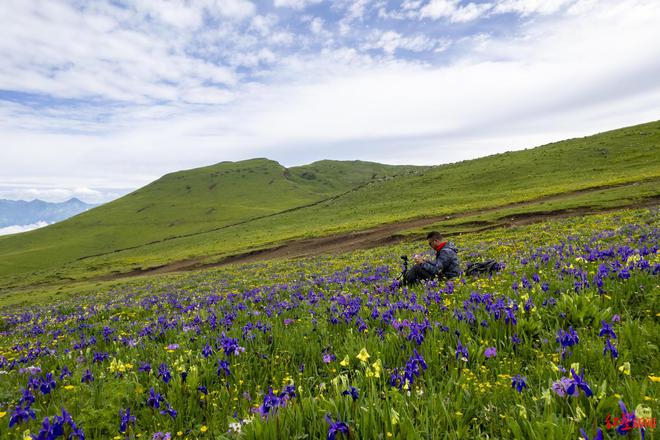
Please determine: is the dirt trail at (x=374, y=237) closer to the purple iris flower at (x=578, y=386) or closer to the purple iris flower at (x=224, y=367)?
the purple iris flower at (x=224, y=367)

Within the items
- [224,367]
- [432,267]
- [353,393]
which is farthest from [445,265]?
[353,393]

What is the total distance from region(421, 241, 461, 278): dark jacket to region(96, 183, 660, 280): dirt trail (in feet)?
76.4

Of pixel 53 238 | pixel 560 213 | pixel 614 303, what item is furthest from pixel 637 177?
pixel 53 238

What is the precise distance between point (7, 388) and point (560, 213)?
122 feet

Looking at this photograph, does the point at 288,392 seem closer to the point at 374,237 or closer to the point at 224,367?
the point at 224,367

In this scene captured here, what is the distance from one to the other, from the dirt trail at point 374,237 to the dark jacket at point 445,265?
2330cm

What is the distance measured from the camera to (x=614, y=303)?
17.4 ft

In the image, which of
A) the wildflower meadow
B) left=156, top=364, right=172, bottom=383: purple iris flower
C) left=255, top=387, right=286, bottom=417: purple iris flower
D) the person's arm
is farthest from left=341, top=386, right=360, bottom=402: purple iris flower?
the person's arm

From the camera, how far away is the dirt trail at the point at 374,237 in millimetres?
32531

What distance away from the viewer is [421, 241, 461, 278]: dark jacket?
10.1 meters

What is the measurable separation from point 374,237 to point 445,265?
3021cm

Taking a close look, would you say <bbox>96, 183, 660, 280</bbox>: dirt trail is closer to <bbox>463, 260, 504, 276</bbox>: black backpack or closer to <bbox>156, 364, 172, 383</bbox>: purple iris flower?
<bbox>463, 260, 504, 276</bbox>: black backpack

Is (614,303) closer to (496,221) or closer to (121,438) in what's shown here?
(121,438)

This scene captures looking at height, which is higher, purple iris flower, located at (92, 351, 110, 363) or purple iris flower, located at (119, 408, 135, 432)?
purple iris flower, located at (119, 408, 135, 432)
